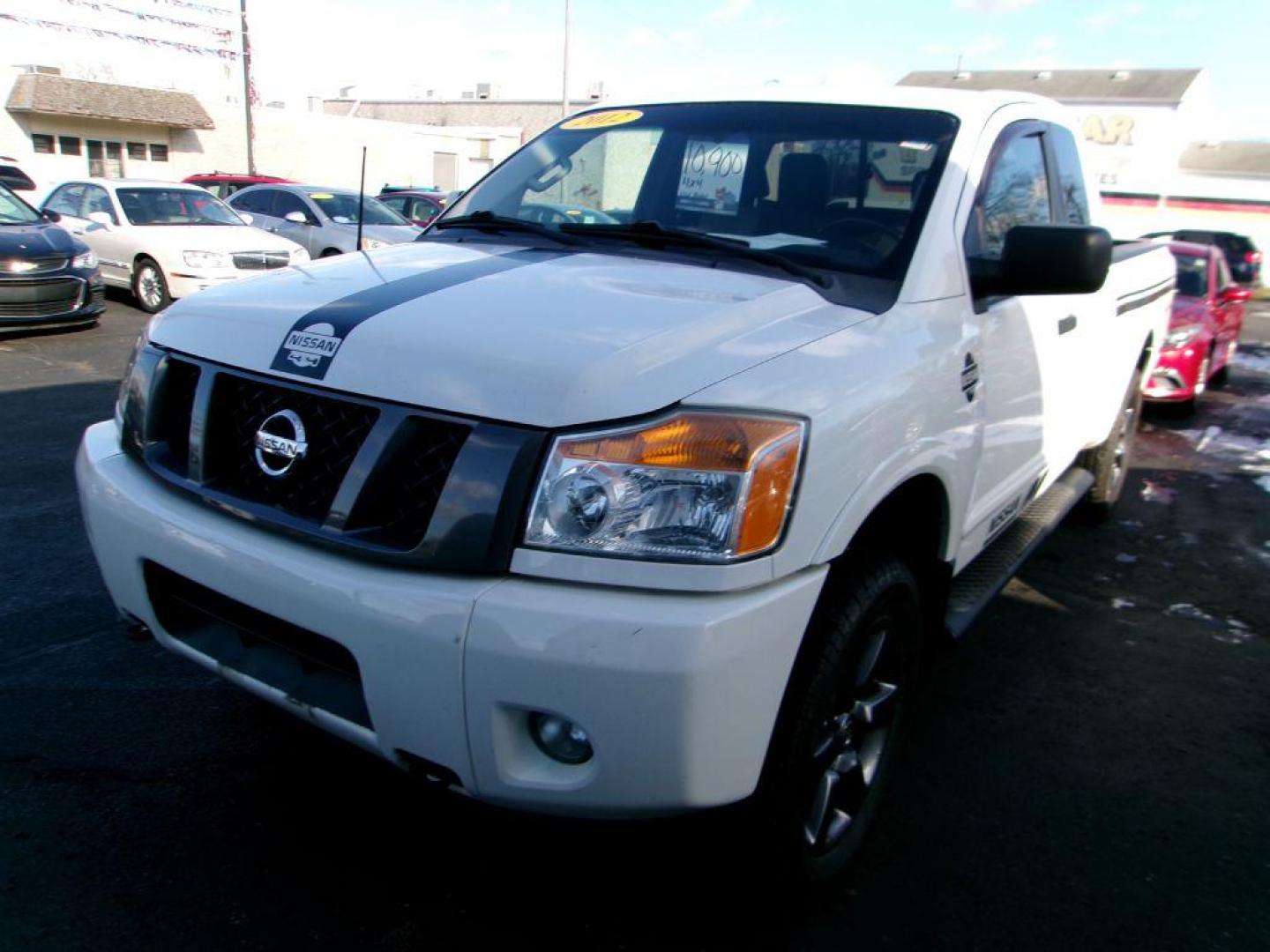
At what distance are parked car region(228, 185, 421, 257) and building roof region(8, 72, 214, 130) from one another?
80.4 feet

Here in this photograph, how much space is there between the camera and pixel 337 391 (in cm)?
207

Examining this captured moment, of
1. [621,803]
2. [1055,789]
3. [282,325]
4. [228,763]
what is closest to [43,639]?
[228,763]

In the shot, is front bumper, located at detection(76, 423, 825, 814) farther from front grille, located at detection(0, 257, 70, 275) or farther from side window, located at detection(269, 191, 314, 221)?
side window, located at detection(269, 191, 314, 221)

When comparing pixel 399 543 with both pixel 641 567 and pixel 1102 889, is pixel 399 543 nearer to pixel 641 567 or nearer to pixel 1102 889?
pixel 641 567

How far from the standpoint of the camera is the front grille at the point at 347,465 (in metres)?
1.87

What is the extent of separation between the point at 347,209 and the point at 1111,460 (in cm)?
1242

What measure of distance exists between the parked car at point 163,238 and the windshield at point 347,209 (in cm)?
201

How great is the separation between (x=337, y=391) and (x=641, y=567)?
2.47 ft

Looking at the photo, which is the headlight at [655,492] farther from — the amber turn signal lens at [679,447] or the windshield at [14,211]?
the windshield at [14,211]

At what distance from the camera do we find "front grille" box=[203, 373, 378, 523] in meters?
2.09

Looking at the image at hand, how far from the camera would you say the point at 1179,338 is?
9078 mm

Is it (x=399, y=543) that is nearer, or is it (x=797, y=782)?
(x=399, y=543)

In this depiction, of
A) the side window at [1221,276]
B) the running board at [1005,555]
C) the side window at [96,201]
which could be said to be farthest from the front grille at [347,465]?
the side window at [96,201]

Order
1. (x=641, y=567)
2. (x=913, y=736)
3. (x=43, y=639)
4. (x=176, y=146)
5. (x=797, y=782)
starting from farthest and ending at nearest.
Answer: (x=176, y=146) → (x=43, y=639) → (x=913, y=736) → (x=797, y=782) → (x=641, y=567)
